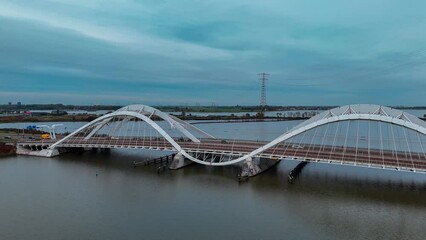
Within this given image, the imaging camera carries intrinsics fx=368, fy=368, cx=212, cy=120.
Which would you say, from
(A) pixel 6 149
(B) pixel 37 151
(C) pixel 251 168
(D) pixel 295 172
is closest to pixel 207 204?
(C) pixel 251 168

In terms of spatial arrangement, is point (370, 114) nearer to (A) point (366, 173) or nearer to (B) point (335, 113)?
(B) point (335, 113)

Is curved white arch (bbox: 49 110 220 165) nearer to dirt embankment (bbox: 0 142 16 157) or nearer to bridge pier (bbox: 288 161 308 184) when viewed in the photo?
dirt embankment (bbox: 0 142 16 157)

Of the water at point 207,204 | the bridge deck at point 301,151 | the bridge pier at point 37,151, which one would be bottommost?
the water at point 207,204

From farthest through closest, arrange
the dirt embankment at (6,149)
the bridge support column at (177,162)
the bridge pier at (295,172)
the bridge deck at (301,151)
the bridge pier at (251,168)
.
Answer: the dirt embankment at (6,149) → the bridge support column at (177,162) → the bridge pier at (251,168) → the bridge pier at (295,172) → the bridge deck at (301,151)

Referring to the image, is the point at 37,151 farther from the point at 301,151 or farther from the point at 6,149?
the point at 301,151

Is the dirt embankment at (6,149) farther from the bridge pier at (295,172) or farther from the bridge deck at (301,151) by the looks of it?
the bridge pier at (295,172)

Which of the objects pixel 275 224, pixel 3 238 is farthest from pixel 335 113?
pixel 3 238

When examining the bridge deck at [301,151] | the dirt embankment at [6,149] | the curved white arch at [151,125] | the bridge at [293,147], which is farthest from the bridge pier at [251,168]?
the dirt embankment at [6,149]

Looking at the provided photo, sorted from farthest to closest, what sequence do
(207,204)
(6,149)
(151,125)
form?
(6,149) < (151,125) < (207,204)

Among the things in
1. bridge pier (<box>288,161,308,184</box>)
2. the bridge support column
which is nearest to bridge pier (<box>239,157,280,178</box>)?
bridge pier (<box>288,161,308,184</box>)
